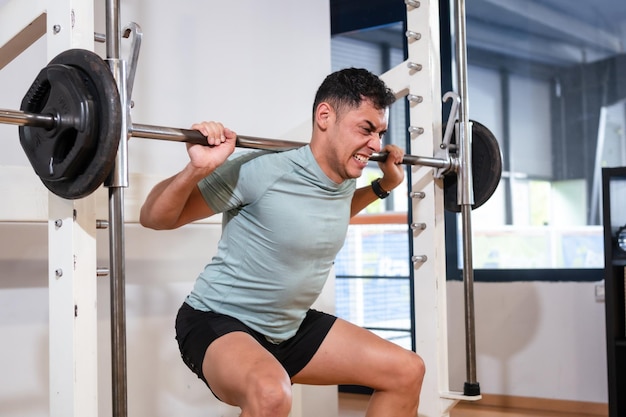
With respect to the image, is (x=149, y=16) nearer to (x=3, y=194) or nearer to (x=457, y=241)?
(x=3, y=194)

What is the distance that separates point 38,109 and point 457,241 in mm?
2902

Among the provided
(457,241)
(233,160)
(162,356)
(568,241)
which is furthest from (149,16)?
(568,241)

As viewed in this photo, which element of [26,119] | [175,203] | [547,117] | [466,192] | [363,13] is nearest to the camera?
[26,119]

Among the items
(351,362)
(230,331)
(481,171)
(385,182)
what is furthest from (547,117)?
(230,331)

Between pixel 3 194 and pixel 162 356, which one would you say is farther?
pixel 162 356

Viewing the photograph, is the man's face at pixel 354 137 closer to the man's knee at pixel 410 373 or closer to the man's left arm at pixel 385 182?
the man's left arm at pixel 385 182

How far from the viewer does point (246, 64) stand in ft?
10.6

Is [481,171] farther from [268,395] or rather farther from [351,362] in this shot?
[268,395]

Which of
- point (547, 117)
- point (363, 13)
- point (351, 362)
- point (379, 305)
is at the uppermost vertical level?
point (363, 13)

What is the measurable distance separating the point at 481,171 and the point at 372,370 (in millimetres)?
909

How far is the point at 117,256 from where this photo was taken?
5.45 feet

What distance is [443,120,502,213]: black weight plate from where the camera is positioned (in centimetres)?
272

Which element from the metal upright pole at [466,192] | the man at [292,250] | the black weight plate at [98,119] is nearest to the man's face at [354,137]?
the man at [292,250]

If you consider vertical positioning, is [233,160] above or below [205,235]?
above
